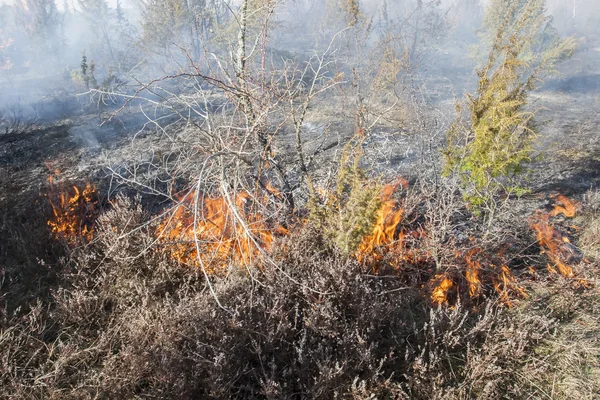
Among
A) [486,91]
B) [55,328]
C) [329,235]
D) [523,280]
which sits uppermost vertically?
[486,91]

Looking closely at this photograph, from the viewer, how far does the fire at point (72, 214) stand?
4408 mm

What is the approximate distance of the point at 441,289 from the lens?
3.63 m

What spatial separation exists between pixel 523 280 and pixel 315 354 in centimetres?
274

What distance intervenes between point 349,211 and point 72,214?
13.9ft

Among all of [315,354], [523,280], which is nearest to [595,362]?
[523,280]

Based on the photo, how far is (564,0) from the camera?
151 ft

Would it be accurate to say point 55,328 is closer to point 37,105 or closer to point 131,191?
point 131,191

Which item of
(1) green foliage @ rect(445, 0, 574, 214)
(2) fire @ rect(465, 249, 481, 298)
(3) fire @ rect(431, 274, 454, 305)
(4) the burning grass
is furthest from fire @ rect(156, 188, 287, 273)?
(4) the burning grass

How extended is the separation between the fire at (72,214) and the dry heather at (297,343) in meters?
0.94

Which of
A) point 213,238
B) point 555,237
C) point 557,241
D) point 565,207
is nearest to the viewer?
point 213,238

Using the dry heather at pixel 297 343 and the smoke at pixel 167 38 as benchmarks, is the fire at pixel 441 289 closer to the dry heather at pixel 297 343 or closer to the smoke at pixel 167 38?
the dry heather at pixel 297 343

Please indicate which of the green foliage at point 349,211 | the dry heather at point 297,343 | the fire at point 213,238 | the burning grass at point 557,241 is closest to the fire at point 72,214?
the dry heather at point 297,343

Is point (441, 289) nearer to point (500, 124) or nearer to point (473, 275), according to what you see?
point (473, 275)

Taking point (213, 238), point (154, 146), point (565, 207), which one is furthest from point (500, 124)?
point (154, 146)
